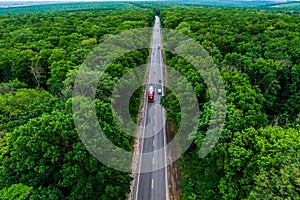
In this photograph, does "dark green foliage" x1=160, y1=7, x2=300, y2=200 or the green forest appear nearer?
"dark green foliage" x1=160, y1=7, x2=300, y2=200

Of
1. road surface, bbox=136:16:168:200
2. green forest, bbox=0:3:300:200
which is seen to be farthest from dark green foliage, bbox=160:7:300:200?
road surface, bbox=136:16:168:200

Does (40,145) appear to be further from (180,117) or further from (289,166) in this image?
(289,166)

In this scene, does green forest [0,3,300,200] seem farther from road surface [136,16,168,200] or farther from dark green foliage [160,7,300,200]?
road surface [136,16,168,200]

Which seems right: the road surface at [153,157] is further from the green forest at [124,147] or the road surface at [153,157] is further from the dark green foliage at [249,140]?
the dark green foliage at [249,140]

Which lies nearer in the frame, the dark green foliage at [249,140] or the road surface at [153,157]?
the dark green foliage at [249,140]

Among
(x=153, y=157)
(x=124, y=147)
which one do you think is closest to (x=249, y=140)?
(x=124, y=147)

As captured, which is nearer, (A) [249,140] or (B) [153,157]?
(A) [249,140]

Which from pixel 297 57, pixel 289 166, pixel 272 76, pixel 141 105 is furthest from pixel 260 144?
pixel 297 57

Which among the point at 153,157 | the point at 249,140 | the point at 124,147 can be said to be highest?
the point at 153,157

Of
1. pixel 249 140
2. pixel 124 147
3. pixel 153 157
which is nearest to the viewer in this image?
pixel 249 140

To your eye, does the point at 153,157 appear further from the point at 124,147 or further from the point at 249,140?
the point at 249,140

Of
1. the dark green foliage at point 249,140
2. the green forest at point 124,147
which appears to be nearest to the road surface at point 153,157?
the green forest at point 124,147
